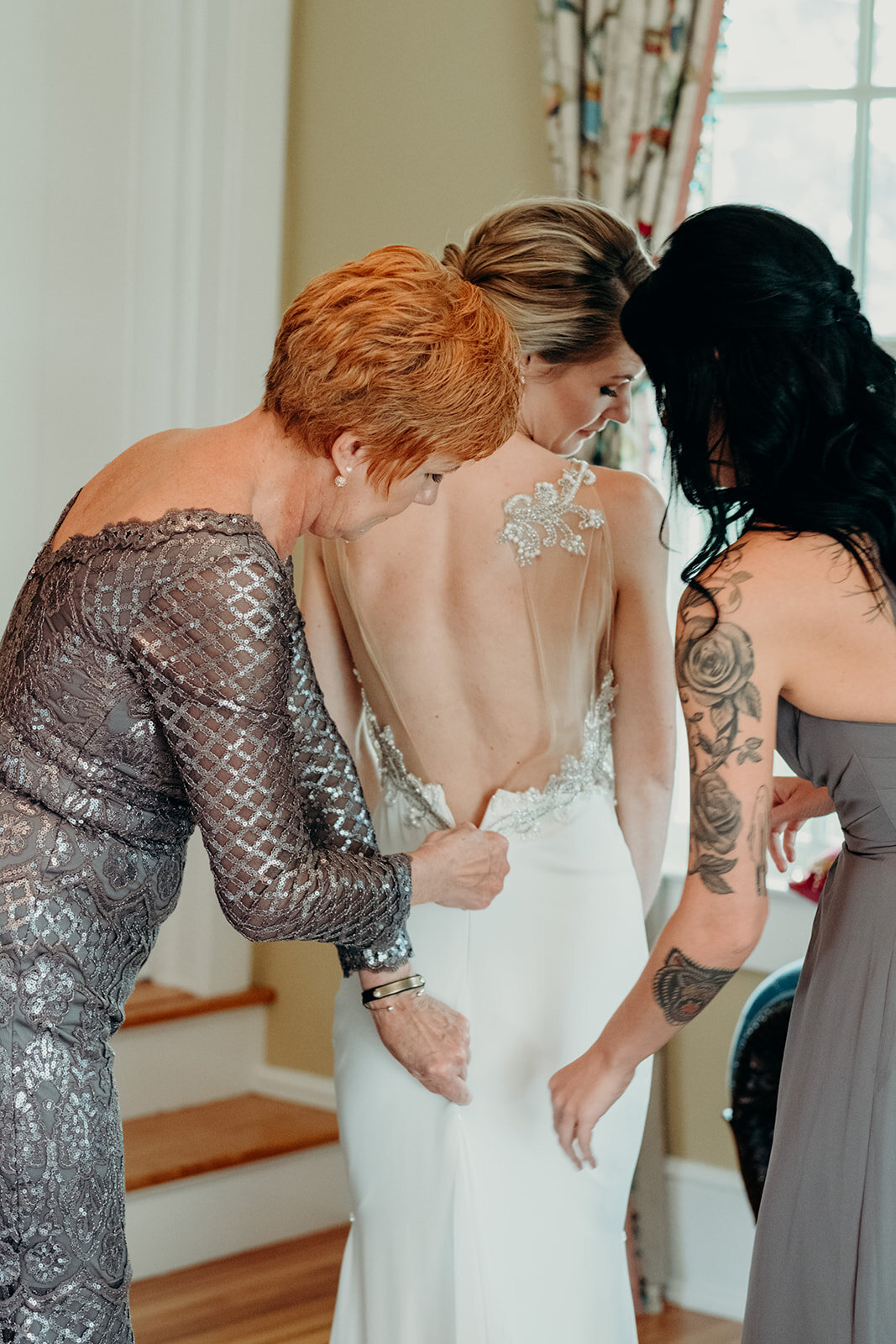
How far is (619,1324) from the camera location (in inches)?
74.0

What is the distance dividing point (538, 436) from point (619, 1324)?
124 cm

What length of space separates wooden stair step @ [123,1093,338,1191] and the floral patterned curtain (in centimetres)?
232

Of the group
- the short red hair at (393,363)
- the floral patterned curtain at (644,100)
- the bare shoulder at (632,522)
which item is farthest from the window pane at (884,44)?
the short red hair at (393,363)

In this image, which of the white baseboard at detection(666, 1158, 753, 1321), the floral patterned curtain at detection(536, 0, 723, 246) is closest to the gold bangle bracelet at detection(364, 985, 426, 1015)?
the white baseboard at detection(666, 1158, 753, 1321)

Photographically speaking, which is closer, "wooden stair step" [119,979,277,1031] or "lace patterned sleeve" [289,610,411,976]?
"lace patterned sleeve" [289,610,411,976]

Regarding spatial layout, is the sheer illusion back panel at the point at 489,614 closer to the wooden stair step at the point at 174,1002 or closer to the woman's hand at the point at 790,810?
the woman's hand at the point at 790,810

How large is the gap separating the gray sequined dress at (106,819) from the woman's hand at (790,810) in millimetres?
666

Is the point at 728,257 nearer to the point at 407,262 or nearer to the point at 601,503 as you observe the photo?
the point at 407,262

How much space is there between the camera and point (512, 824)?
1.92 m

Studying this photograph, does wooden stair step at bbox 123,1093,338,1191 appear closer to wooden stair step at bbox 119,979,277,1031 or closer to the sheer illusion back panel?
wooden stair step at bbox 119,979,277,1031

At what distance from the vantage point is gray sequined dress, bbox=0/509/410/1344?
4.44 feet

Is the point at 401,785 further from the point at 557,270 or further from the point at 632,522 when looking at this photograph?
the point at 557,270

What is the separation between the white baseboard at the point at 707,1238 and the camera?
3145 mm

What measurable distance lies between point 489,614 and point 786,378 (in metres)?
0.61
